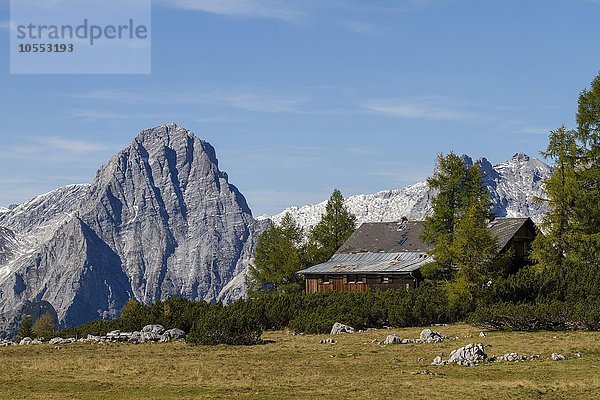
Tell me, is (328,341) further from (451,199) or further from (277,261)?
(277,261)

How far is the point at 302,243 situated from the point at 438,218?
144ft

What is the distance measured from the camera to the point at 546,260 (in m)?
57.8

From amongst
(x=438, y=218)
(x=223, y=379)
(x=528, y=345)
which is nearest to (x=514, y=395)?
(x=223, y=379)

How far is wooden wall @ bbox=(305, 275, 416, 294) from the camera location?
73375 millimetres

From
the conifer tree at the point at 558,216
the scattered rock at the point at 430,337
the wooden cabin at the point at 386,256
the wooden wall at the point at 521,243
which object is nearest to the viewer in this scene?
the scattered rock at the point at 430,337

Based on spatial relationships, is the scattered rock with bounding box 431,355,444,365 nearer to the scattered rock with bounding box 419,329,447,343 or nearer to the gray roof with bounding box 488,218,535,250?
the scattered rock with bounding box 419,329,447,343

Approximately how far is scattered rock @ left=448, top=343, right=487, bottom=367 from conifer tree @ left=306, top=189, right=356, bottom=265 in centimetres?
6156

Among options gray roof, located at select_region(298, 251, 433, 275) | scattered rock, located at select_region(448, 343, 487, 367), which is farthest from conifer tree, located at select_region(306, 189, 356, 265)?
scattered rock, located at select_region(448, 343, 487, 367)

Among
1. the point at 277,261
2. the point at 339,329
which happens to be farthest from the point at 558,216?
the point at 277,261

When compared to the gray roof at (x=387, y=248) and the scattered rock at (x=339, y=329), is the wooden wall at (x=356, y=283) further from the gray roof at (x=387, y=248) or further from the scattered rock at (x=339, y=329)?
the scattered rock at (x=339, y=329)

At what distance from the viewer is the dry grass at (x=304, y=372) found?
26.7 metres

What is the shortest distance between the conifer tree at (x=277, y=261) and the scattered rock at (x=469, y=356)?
57176 mm

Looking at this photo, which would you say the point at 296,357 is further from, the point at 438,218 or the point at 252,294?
the point at 252,294

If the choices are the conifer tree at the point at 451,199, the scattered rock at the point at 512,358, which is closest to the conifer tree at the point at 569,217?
the conifer tree at the point at 451,199
